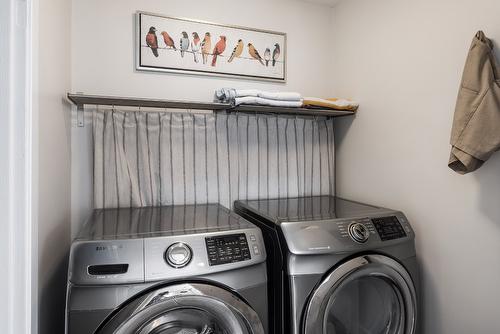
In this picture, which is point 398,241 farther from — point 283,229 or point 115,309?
point 115,309

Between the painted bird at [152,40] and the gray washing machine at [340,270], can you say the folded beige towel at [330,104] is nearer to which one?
the gray washing machine at [340,270]

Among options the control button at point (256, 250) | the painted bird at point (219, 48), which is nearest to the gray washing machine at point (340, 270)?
the control button at point (256, 250)

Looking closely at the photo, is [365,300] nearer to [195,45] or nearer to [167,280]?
[167,280]

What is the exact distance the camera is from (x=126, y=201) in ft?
5.53

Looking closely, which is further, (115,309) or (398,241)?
(398,241)

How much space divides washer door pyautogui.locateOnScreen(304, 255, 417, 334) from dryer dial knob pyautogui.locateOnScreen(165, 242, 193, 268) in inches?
22.0

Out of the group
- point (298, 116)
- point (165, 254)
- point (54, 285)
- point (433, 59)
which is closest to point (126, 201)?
point (54, 285)

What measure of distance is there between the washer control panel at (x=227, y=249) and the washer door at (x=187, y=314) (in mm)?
105

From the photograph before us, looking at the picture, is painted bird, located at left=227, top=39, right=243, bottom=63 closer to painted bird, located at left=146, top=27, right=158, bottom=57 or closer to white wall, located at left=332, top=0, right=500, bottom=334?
painted bird, located at left=146, top=27, right=158, bottom=57

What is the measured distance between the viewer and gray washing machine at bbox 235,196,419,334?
123 centimetres

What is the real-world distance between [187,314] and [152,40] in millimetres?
1520

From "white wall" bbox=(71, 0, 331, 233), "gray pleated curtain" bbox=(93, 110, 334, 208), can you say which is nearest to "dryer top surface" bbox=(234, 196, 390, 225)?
"gray pleated curtain" bbox=(93, 110, 334, 208)

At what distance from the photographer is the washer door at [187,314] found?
3.22 ft

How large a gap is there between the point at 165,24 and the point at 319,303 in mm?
1757
